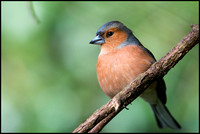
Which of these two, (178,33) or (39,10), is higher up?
(39,10)

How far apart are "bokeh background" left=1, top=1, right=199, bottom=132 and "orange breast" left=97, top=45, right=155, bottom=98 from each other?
686 millimetres

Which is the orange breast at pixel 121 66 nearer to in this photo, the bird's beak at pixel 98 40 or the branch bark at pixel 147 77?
the bird's beak at pixel 98 40

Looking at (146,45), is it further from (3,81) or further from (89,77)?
(3,81)

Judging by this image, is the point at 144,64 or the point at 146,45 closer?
Result: the point at 144,64

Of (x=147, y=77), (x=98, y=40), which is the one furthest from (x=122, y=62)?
(x=147, y=77)

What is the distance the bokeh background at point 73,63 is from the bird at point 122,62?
0.77ft

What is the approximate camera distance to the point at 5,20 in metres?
4.98

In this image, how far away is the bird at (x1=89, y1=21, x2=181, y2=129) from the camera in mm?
3840

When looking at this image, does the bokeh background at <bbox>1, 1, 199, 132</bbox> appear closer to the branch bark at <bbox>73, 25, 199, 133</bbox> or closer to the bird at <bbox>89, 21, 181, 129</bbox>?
the bird at <bbox>89, 21, 181, 129</bbox>

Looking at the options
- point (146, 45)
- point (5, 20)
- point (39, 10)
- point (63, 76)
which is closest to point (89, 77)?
point (63, 76)

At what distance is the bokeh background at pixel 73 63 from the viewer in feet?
14.6

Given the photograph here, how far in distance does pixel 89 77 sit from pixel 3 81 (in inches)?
60.4

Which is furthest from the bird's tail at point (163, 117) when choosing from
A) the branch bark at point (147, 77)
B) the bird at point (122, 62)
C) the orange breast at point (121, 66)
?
the branch bark at point (147, 77)

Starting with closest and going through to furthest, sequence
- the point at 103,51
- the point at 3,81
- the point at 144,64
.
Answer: the point at 144,64 < the point at 103,51 < the point at 3,81
